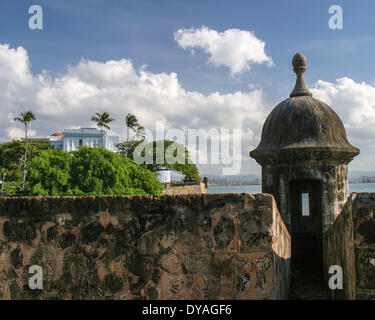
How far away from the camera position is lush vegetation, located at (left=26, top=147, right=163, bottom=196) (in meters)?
14.3

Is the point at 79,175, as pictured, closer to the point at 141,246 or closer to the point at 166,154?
the point at 141,246

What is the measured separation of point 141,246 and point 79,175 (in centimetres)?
1313

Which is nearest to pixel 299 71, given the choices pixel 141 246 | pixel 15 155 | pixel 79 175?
pixel 141 246

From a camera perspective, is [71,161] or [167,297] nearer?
[167,297]

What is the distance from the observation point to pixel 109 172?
586 inches

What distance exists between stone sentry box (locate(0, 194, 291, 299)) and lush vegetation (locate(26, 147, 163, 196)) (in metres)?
12.1

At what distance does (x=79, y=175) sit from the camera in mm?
14688

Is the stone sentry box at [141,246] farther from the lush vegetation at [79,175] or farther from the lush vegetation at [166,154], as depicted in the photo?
the lush vegetation at [166,154]

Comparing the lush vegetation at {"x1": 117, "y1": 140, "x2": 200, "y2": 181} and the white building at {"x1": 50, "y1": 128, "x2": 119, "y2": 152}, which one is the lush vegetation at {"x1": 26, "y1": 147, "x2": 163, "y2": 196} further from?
the white building at {"x1": 50, "y1": 128, "x2": 119, "y2": 152}

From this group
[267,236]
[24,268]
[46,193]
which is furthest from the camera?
[46,193]
